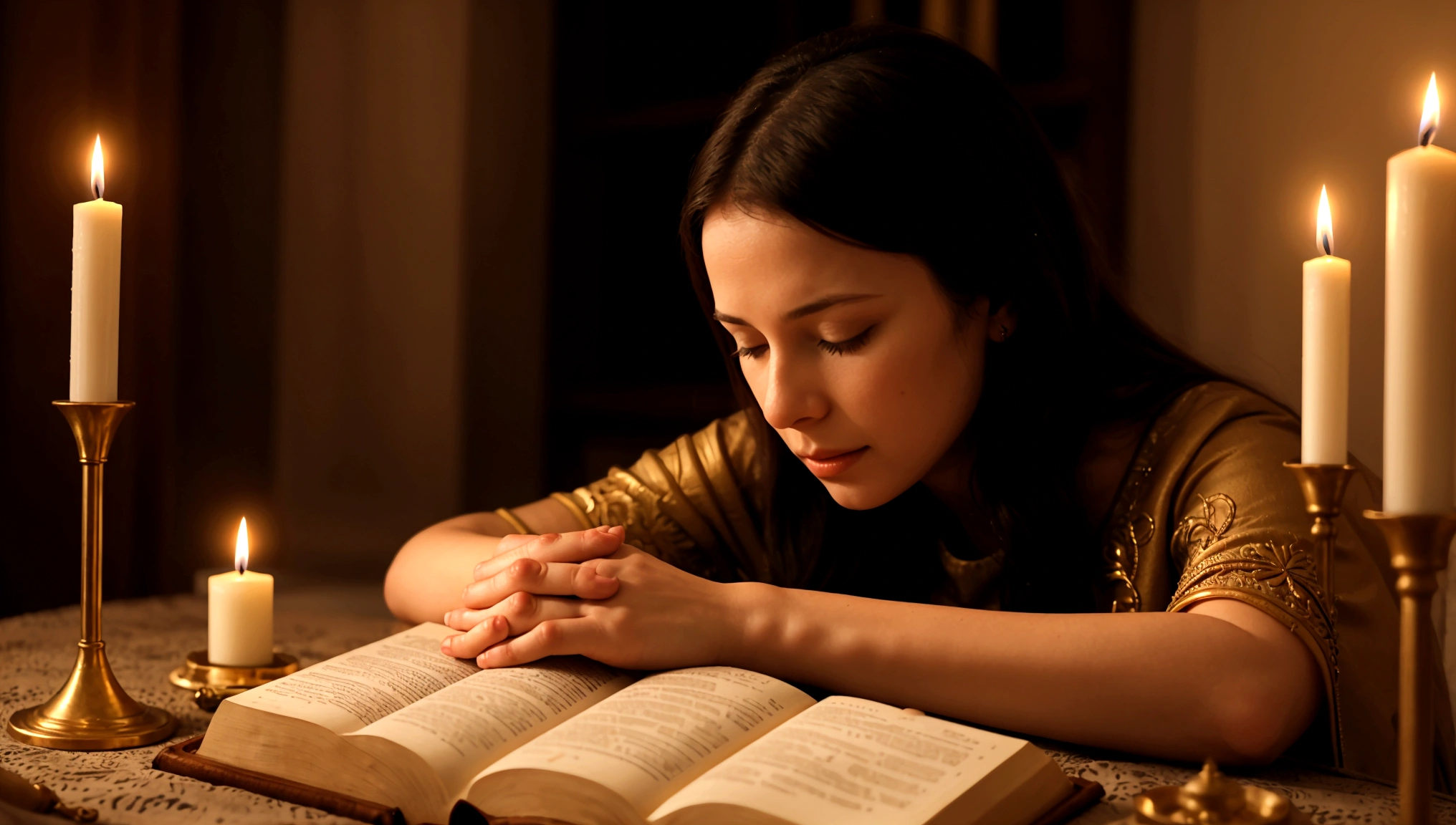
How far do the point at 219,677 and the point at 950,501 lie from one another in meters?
0.86

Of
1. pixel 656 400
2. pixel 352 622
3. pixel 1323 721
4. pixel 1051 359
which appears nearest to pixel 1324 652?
pixel 1323 721

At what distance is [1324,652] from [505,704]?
25.7 inches

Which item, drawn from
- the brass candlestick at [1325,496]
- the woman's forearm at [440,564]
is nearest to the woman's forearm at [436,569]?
the woman's forearm at [440,564]

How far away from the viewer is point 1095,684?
2.94ft

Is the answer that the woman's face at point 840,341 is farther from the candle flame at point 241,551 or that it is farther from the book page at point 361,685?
the candle flame at point 241,551

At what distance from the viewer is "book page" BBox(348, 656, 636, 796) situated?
0.76 meters

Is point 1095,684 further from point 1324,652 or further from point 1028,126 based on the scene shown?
point 1028,126

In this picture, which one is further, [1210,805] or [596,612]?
[596,612]

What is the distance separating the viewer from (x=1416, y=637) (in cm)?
59

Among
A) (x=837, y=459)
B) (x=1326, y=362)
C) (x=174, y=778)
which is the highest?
(x=1326, y=362)

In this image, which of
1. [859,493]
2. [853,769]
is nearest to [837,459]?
[859,493]

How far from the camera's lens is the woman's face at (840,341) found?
3.58ft

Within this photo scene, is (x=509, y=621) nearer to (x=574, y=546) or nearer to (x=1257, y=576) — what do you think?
(x=574, y=546)

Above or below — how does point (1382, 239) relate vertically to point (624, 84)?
below
